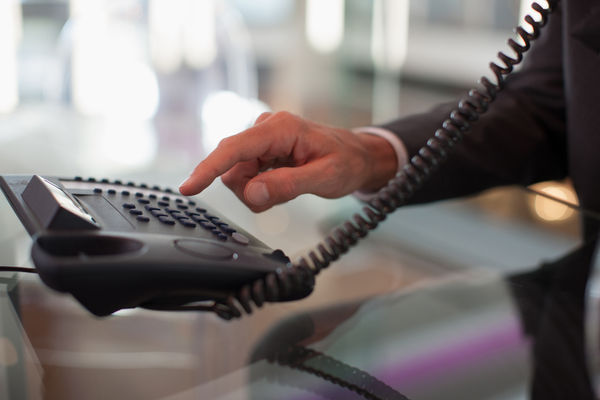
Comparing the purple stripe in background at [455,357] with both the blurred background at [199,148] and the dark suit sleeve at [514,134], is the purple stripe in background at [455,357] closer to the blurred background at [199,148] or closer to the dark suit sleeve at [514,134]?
the blurred background at [199,148]

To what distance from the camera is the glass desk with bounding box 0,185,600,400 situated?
37 centimetres

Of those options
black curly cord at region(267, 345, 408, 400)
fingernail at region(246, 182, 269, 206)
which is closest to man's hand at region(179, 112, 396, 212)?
fingernail at region(246, 182, 269, 206)

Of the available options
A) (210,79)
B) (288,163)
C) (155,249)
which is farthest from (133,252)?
(210,79)

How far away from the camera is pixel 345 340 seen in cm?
44

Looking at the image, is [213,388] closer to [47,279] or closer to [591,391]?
[47,279]

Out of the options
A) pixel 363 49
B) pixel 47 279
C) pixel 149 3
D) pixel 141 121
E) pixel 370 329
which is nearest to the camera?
pixel 47 279

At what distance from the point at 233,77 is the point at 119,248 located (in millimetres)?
1307

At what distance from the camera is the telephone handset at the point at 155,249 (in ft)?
1.15

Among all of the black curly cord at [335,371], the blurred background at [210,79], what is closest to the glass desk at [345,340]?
the black curly cord at [335,371]

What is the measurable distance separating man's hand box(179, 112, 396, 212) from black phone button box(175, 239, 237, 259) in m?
0.08

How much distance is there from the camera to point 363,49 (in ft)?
11.3

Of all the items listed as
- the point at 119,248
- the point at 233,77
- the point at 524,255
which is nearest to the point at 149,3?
the point at 233,77

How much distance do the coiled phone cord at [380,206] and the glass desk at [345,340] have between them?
0.11 feet

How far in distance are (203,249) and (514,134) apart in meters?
0.44
